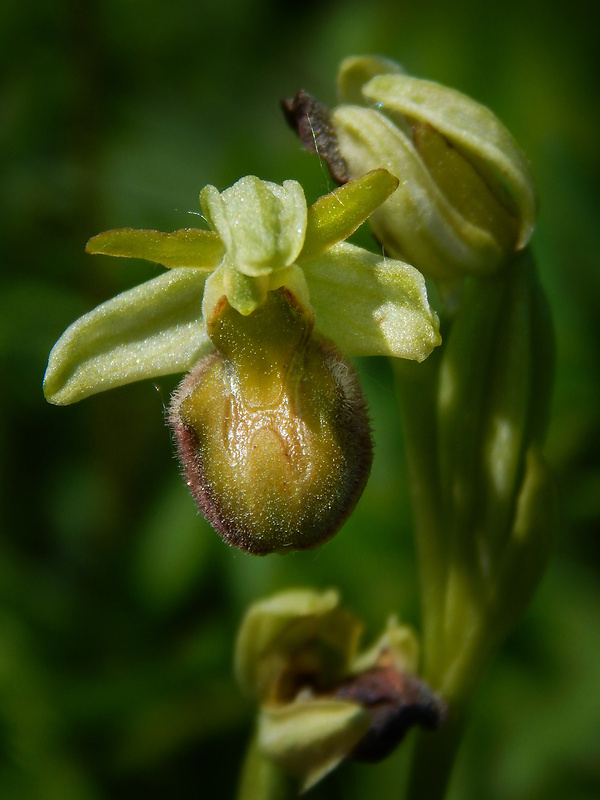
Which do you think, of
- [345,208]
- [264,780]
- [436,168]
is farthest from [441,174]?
[264,780]

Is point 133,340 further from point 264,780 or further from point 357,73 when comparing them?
point 264,780

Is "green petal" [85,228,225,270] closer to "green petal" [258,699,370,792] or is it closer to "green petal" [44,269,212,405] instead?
"green petal" [44,269,212,405]

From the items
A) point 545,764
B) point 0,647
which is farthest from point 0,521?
point 545,764

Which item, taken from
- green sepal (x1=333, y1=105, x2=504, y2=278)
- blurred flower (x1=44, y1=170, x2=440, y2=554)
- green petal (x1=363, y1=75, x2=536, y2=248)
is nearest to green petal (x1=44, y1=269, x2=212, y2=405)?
blurred flower (x1=44, y1=170, x2=440, y2=554)

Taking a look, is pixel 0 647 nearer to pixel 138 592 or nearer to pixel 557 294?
pixel 138 592

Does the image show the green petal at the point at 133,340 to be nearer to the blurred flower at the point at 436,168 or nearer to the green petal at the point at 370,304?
the green petal at the point at 370,304

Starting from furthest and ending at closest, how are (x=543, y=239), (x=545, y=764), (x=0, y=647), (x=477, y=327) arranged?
(x=543, y=239) < (x=545, y=764) < (x=0, y=647) < (x=477, y=327)
